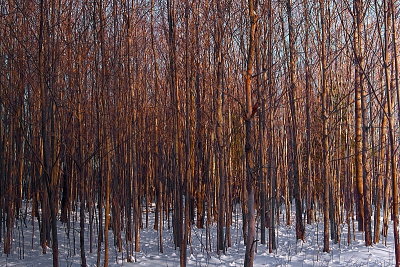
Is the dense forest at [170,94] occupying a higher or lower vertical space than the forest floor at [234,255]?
higher

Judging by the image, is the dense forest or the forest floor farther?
the forest floor

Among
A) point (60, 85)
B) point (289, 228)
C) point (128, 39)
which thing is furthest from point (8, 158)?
point (289, 228)

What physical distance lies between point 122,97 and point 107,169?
5.54 ft

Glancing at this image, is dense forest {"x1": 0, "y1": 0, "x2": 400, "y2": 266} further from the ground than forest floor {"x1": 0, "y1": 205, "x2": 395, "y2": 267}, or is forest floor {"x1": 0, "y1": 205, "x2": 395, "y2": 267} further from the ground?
dense forest {"x1": 0, "y1": 0, "x2": 400, "y2": 266}

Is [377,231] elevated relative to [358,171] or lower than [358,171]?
lower

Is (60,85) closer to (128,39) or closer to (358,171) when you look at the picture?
(128,39)

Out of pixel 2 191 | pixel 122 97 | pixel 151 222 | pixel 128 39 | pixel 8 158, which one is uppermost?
pixel 128 39

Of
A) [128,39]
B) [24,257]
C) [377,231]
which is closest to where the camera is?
[128,39]

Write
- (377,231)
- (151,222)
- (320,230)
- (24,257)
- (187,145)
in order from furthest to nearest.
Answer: (151,222), (320,230), (377,231), (24,257), (187,145)

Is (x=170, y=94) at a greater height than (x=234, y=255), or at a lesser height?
greater

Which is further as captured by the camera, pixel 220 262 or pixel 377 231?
pixel 377 231

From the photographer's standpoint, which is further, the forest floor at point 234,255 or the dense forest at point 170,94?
the forest floor at point 234,255

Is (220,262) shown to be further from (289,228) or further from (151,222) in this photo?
(151,222)

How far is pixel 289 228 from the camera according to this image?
39.6 ft
